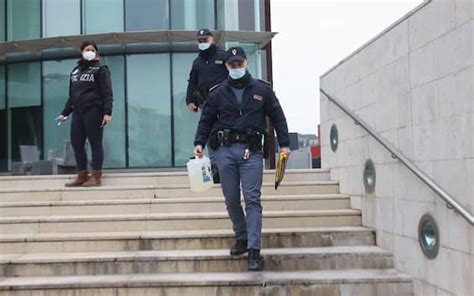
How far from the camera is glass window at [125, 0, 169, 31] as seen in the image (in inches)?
599

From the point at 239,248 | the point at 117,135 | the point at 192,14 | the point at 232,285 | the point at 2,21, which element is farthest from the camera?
the point at 2,21

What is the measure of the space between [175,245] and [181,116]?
397 inches

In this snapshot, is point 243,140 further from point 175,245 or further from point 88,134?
point 88,134

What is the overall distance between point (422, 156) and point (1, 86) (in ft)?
48.1

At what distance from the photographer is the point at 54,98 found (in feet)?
51.2

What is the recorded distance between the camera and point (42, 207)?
232 inches

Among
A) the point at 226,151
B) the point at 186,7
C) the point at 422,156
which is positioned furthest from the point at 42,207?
the point at 186,7

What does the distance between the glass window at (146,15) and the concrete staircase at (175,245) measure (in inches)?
377

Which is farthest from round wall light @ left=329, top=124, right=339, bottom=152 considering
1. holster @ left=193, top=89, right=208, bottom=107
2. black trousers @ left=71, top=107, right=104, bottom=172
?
black trousers @ left=71, top=107, right=104, bottom=172

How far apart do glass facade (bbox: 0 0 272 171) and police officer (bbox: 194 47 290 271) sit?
10.1 meters

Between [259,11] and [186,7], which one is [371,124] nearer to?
[186,7]

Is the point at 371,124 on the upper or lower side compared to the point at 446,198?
upper

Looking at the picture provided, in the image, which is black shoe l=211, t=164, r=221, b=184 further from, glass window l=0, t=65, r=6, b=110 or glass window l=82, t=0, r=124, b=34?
glass window l=0, t=65, r=6, b=110

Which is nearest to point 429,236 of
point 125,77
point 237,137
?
point 237,137
